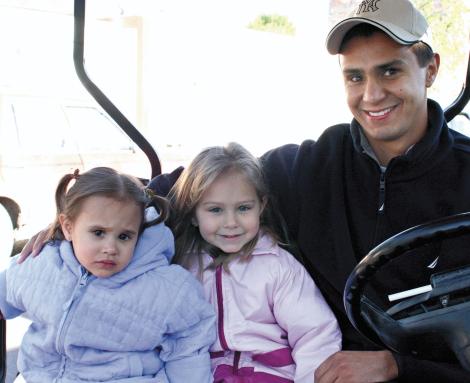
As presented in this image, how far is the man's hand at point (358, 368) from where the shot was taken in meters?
1.57

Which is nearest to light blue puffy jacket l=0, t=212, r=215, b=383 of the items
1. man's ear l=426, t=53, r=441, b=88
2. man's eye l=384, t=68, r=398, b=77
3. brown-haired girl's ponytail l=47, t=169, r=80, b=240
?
brown-haired girl's ponytail l=47, t=169, r=80, b=240

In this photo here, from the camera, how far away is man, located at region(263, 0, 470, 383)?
1733mm

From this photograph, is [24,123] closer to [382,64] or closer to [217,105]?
[382,64]

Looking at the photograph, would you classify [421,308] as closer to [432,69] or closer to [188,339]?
[188,339]

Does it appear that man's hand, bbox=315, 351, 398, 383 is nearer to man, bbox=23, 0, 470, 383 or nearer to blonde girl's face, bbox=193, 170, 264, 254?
man, bbox=23, 0, 470, 383

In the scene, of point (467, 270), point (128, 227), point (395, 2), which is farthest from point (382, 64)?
point (128, 227)

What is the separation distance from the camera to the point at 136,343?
5.35ft

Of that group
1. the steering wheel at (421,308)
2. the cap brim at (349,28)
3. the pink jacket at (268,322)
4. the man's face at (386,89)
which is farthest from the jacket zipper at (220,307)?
the cap brim at (349,28)

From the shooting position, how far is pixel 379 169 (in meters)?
1.81

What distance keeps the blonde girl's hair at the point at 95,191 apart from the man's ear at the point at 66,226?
0.04 ft

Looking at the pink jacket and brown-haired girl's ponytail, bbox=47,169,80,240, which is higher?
brown-haired girl's ponytail, bbox=47,169,80,240

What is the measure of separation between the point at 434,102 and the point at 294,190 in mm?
510

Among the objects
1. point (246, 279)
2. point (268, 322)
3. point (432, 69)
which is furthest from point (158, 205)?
point (432, 69)

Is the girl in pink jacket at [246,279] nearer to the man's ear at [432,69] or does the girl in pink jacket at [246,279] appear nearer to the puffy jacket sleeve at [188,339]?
the puffy jacket sleeve at [188,339]
